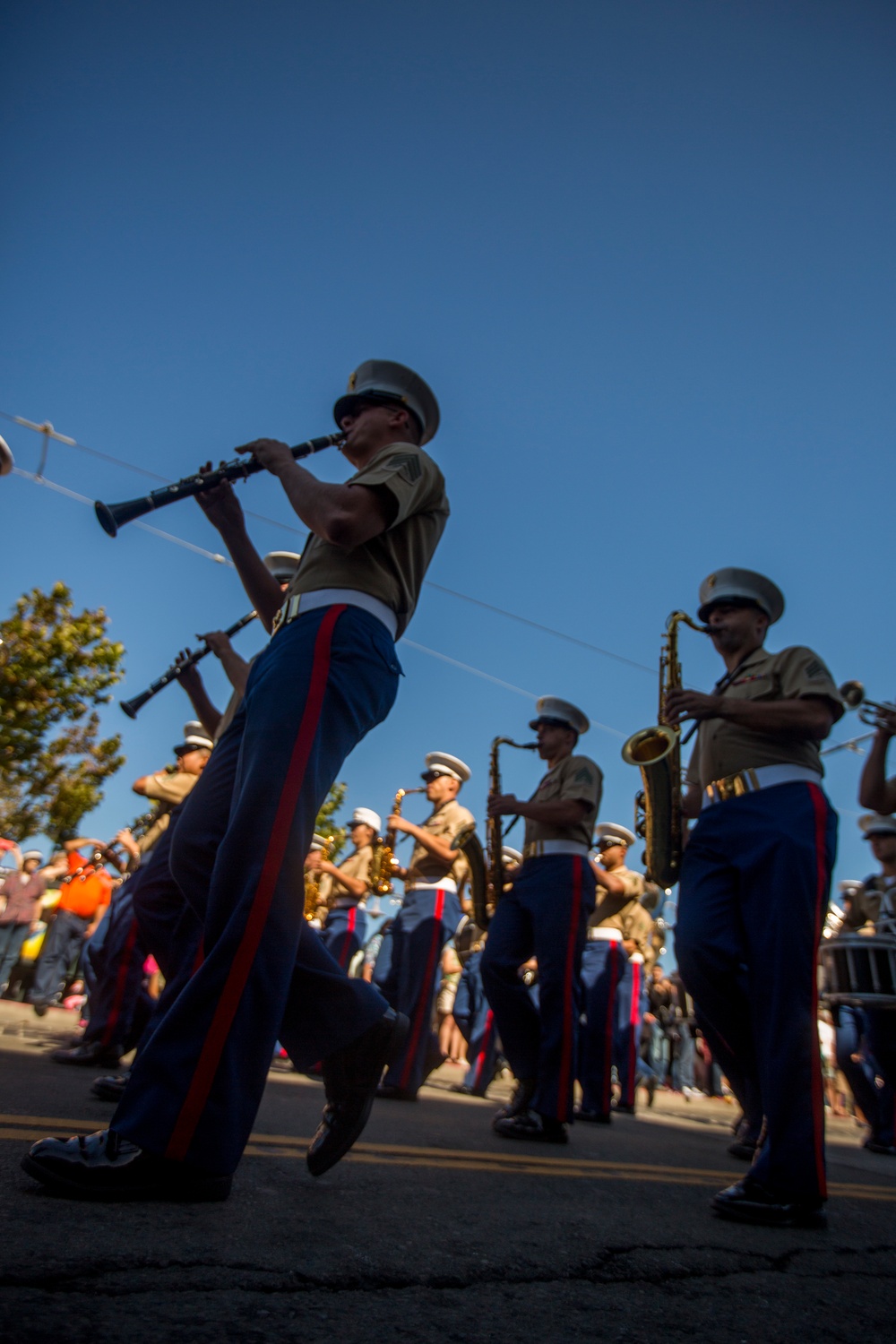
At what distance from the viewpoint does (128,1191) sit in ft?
5.27

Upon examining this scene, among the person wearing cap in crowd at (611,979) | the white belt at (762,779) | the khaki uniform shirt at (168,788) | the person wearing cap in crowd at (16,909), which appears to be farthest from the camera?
the person wearing cap in crowd at (16,909)

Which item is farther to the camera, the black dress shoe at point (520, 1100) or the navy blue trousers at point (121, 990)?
the navy blue trousers at point (121, 990)

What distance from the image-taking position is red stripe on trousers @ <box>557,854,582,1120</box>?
4.20 m

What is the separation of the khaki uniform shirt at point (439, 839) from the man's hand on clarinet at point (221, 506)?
4.26 metres

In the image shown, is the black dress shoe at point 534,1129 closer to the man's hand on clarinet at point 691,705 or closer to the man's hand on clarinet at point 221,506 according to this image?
the man's hand on clarinet at point 691,705

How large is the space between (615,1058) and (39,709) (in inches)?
499

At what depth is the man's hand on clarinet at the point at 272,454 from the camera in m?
2.56

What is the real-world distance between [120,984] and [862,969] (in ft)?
14.7

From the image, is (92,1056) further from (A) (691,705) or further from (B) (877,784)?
(B) (877,784)

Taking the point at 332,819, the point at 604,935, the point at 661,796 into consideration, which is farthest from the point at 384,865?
the point at 332,819

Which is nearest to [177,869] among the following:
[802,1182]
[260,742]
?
[260,742]

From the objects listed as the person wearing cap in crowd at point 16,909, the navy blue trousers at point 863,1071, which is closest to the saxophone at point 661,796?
the navy blue trousers at point 863,1071

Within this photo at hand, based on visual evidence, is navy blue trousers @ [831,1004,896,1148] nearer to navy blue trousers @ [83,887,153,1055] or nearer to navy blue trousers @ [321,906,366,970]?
navy blue trousers @ [321,906,366,970]

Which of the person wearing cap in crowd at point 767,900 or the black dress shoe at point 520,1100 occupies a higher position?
the person wearing cap in crowd at point 767,900
